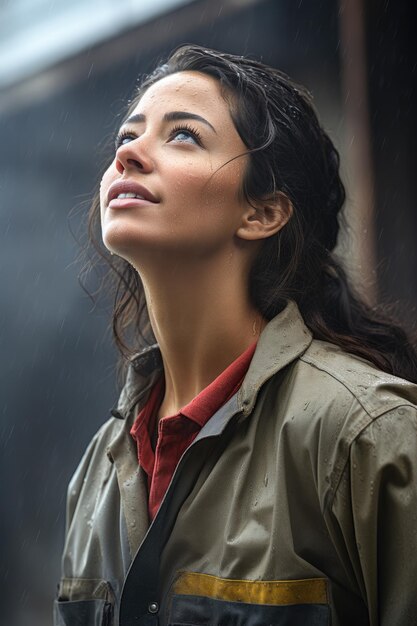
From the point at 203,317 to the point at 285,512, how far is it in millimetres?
585

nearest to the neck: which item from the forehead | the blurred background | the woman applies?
the woman

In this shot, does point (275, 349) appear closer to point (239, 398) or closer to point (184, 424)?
point (239, 398)

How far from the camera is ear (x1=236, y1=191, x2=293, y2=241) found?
6.95 ft

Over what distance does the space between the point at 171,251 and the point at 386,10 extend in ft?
6.33

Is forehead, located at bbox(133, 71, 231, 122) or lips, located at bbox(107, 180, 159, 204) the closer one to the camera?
lips, located at bbox(107, 180, 159, 204)

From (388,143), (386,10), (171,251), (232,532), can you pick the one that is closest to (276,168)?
(171,251)

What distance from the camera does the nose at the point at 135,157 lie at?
2.02 m

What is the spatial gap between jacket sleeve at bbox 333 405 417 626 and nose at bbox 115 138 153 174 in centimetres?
84

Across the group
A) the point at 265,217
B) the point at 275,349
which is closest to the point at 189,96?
the point at 265,217

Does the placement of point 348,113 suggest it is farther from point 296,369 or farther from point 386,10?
point 296,369

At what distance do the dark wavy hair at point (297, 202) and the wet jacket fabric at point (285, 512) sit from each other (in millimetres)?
133

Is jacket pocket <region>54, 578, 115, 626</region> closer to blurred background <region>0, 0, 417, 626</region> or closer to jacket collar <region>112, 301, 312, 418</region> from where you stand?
jacket collar <region>112, 301, 312, 418</region>

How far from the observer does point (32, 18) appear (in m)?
3.97

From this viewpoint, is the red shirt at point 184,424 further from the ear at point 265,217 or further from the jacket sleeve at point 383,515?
the jacket sleeve at point 383,515
